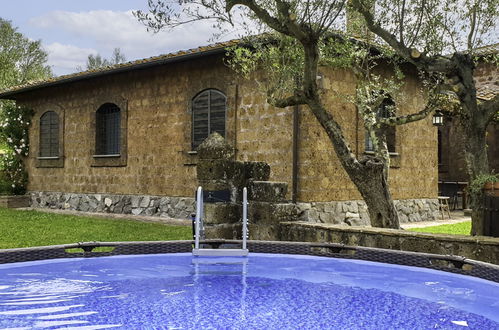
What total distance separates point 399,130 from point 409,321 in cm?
1034

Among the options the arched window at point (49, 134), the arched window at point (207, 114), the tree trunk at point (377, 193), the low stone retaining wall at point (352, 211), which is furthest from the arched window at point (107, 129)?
the tree trunk at point (377, 193)

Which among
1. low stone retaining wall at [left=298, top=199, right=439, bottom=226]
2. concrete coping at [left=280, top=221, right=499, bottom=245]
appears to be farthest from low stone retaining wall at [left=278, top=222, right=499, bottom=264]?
low stone retaining wall at [left=298, top=199, right=439, bottom=226]

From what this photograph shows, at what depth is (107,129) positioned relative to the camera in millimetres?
17453

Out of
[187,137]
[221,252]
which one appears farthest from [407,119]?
[187,137]

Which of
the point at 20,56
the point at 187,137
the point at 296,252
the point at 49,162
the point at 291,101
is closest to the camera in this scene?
the point at 296,252

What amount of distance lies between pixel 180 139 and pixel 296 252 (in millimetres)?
7302

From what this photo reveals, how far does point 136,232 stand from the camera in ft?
38.5

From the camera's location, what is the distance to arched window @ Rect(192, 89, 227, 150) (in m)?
13.7

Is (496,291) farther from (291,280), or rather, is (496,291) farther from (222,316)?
(222,316)

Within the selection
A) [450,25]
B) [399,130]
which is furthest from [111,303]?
[399,130]

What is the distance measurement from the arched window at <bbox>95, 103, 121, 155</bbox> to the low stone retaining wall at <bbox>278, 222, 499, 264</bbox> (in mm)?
9412

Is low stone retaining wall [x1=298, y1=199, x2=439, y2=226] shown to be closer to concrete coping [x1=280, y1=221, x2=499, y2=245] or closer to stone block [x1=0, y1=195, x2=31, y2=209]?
concrete coping [x1=280, y1=221, x2=499, y2=245]

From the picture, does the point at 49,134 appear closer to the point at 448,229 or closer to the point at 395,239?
the point at 448,229

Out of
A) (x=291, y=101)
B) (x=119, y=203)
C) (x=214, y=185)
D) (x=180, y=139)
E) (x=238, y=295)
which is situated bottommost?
(x=238, y=295)
